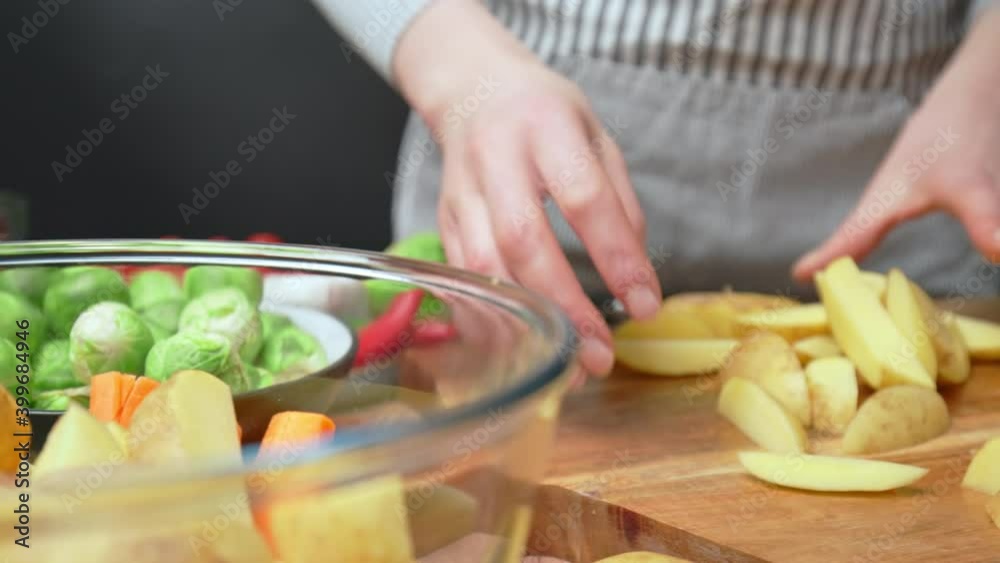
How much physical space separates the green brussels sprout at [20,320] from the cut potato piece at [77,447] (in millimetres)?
157

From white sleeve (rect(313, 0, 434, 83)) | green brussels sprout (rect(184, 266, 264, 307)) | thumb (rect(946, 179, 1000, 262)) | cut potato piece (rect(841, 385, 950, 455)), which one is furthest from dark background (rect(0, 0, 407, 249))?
green brussels sprout (rect(184, 266, 264, 307))

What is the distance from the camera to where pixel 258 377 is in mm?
625

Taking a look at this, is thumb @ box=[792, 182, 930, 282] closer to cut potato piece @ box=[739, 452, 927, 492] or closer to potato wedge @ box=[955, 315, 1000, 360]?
potato wedge @ box=[955, 315, 1000, 360]

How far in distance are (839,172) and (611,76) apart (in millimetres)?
350

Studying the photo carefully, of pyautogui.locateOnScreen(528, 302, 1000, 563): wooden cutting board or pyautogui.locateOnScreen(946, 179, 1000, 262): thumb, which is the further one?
pyautogui.locateOnScreen(946, 179, 1000, 262): thumb

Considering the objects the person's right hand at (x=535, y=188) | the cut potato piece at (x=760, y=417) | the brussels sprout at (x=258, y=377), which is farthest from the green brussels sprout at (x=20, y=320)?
the cut potato piece at (x=760, y=417)

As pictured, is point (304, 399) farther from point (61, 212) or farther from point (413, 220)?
point (61, 212)

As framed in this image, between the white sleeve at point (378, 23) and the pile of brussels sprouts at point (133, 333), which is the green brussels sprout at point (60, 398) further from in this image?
the white sleeve at point (378, 23)

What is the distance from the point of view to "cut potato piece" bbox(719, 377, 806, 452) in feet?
2.90

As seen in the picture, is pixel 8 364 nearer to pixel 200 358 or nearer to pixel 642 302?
pixel 200 358

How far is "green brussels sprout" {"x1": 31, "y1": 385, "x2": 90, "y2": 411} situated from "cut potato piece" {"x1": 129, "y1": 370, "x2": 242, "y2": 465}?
94 millimetres

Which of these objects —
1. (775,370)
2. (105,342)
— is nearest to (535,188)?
(775,370)

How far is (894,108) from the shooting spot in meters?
1.49

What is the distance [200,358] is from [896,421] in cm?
57
